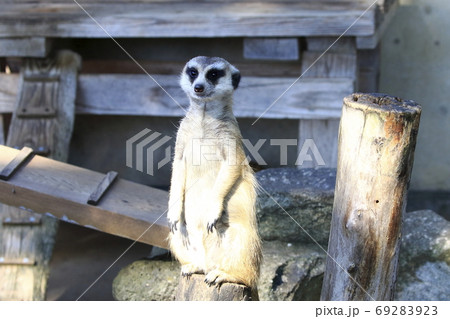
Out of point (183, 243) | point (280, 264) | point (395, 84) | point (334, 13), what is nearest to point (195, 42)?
point (334, 13)

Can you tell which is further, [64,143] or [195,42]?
[195,42]

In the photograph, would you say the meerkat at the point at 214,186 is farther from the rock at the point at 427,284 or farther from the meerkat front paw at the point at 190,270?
the rock at the point at 427,284

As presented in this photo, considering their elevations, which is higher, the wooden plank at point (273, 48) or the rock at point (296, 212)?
the wooden plank at point (273, 48)

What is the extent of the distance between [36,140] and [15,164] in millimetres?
797

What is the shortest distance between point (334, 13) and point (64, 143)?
2234 millimetres

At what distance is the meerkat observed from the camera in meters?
3.15

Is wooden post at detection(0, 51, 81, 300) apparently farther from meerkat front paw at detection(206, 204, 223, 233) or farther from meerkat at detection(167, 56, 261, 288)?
meerkat front paw at detection(206, 204, 223, 233)

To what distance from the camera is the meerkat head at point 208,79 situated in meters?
3.15

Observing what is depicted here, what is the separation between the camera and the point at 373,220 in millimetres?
2811

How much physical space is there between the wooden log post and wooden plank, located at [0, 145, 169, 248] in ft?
4.78

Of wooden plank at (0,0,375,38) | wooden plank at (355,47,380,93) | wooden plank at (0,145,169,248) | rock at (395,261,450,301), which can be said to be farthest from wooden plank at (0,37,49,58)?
rock at (395,261,450,301)

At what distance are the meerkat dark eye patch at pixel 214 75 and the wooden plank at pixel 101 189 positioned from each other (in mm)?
1338

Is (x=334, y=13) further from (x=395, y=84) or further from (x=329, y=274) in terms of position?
(x=329, y=274)

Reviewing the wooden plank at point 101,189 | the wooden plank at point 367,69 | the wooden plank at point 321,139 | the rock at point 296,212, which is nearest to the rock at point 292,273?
the rock at point 296,212
